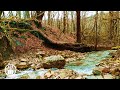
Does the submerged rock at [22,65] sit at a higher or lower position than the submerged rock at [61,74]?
higher

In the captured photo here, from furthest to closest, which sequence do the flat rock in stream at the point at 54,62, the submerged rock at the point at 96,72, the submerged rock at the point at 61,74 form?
the flat rock in stream at the point at 54,62, the submerged rock at the point at 96,72, the submerged rock at the point at 61,74

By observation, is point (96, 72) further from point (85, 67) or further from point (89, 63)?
point (89, 63)

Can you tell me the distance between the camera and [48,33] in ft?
24.3

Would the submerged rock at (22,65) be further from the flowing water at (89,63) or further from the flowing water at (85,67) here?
the flowing water at (89,63)

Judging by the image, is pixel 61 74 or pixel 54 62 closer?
pixel 61 74

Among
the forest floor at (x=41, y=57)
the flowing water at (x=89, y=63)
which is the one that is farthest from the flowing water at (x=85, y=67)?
the forest floor at (x=41, y=57)

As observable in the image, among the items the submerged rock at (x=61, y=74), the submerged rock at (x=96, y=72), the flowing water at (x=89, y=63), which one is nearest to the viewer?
the submerged rock at (x=61, y=74)

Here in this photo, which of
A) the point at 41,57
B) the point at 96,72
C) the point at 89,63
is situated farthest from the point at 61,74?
the point at 41,57
